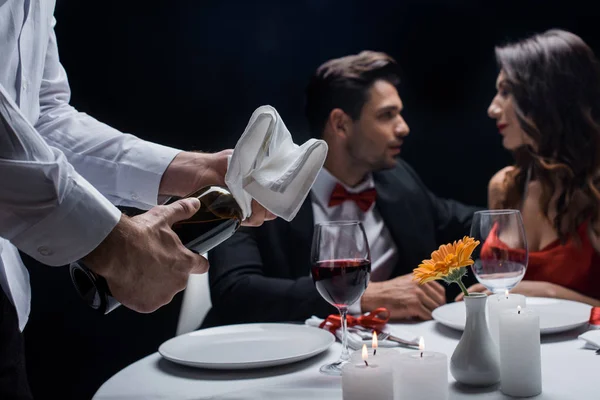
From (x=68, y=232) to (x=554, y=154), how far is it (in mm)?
2111

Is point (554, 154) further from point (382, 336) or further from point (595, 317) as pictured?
point (382, 336)

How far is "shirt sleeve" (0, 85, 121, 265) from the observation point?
2.66ft

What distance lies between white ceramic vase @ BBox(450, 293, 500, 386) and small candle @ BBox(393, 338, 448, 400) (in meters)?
0.10

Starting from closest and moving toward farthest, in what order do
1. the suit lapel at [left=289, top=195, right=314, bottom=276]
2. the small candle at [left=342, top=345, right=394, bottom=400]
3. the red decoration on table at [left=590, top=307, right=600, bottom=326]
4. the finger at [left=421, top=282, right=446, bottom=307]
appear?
the small candle at [left=342, top=345, right=394, bottom=400] < the red decoration on table at [left=590, top=307, right=600, bottom=326] < the finger at [left=421, top=282, right=446, bottom=307] < the suit lapel at [left=289, top=195, right=314, bottom=276]

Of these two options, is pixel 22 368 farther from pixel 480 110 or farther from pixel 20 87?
pixel 480 110

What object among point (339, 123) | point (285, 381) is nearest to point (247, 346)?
point (285, 381)

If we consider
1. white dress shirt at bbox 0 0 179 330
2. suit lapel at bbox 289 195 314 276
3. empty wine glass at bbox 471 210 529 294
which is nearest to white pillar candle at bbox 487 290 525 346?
empty wine glass at bbox 471 210 529 294

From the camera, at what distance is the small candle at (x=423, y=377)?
0.76m

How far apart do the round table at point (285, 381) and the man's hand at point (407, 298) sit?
29 centimetres

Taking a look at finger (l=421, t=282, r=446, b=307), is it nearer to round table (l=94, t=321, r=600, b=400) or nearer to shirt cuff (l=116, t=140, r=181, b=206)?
round table (l=94, t=321, r=600, b=400)

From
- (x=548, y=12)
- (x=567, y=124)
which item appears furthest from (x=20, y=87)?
(x=548, y=12)

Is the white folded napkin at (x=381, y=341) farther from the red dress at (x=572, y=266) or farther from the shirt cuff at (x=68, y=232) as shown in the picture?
the red dress at (x=572, y=266)

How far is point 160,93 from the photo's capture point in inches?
103

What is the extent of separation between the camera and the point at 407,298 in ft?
4.61
